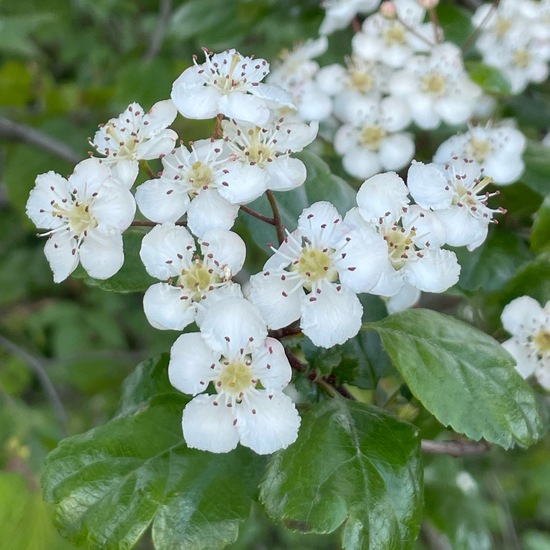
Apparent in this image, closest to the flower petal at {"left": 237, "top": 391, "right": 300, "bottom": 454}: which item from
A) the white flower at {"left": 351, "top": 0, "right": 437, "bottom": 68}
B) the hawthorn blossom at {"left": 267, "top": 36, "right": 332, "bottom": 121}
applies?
the hawthorn blossom at {"left": 267, "top": 36, "right": 332, "bottom": 121}

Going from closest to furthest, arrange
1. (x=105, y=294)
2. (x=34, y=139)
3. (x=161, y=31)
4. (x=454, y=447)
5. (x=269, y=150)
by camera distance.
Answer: (x=269, y=150) < (x=454, y=447) < (x=34, y=139) < (x=161, y=31) < (x=105, y=294)

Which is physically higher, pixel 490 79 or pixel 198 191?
pixel 198 191

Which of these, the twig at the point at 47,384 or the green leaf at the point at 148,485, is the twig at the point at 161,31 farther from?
the green leaf at the point at 148,485

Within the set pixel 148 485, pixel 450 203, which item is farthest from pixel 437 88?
pixel 148 485

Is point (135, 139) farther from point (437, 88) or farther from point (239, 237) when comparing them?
point (437, 88)

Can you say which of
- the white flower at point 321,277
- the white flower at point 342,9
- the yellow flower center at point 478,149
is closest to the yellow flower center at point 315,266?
the white flower at point 321,277

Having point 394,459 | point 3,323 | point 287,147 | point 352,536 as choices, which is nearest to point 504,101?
point 287,147
